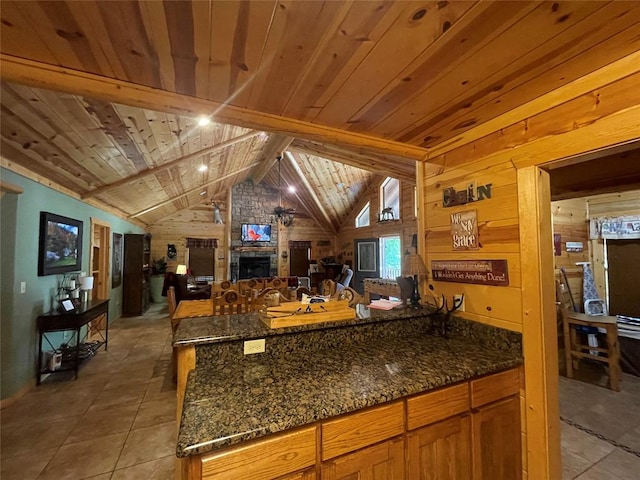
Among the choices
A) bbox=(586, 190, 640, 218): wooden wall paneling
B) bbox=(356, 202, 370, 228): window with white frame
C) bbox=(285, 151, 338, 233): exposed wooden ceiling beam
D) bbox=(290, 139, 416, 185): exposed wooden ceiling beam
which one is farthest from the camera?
bbox=(356, 202, 370, 228): window with white frame

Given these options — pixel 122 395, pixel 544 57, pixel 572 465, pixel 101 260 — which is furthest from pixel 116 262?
pixel 572 465

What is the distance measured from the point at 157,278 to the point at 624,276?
9.63 meters

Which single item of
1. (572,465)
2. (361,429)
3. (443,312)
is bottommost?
(572,465)

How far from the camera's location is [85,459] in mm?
1861

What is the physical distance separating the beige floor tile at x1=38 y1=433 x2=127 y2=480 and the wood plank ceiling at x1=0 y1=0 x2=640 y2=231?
88.8 inches

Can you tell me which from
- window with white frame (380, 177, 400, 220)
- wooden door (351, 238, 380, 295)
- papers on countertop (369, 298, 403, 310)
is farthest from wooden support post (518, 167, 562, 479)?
wooden door (351, 238, 380, 295)

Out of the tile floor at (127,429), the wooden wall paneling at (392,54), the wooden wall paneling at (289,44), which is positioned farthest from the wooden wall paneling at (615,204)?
the wooden wall paneling at (289,44)

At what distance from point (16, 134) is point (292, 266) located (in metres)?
7.39

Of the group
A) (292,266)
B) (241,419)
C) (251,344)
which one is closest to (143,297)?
(292,266)

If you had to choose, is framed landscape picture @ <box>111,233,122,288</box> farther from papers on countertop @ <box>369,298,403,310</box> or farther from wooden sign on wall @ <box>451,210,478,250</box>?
wooden sign on wall @ <box>451,210,478,250</box>

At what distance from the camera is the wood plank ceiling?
2.77 ft

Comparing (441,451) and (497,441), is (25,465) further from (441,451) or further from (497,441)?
(497,441)

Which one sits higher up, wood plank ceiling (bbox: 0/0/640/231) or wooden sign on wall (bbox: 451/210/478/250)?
wood plank ceiling (bbox: 0/0/640/231)

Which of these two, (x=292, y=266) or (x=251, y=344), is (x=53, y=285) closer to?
(x=251, y=344)
